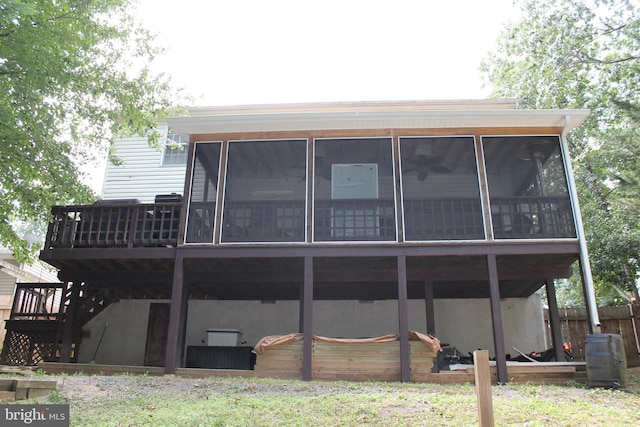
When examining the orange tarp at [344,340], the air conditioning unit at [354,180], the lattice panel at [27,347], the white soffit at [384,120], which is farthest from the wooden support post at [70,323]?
the air conditioning unit at [354,180]

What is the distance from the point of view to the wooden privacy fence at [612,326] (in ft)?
39.9

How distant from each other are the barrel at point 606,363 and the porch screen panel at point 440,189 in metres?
2.69

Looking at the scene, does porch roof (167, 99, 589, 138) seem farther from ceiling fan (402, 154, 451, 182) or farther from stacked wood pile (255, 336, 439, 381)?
stacked wood pile (255, 336, 439, 381)

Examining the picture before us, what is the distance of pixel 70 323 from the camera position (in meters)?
10.8

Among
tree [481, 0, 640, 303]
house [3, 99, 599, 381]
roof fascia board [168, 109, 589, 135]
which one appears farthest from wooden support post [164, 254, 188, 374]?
tree [481, 0, 640, 303]

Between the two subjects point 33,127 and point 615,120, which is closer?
point 33,127

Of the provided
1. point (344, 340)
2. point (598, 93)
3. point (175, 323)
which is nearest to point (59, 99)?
point (175, 323)

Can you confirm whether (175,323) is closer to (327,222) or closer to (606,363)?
(327,222)

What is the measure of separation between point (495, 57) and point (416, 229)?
46.2 feet

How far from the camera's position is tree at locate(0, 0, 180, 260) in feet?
28.0

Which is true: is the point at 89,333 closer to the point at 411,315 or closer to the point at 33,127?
the point at 33,127

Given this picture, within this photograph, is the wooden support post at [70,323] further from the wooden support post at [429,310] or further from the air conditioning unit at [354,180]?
the wooden support post at [429,310]

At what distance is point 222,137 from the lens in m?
10.4

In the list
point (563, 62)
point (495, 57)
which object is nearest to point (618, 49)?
point (563, 62)
